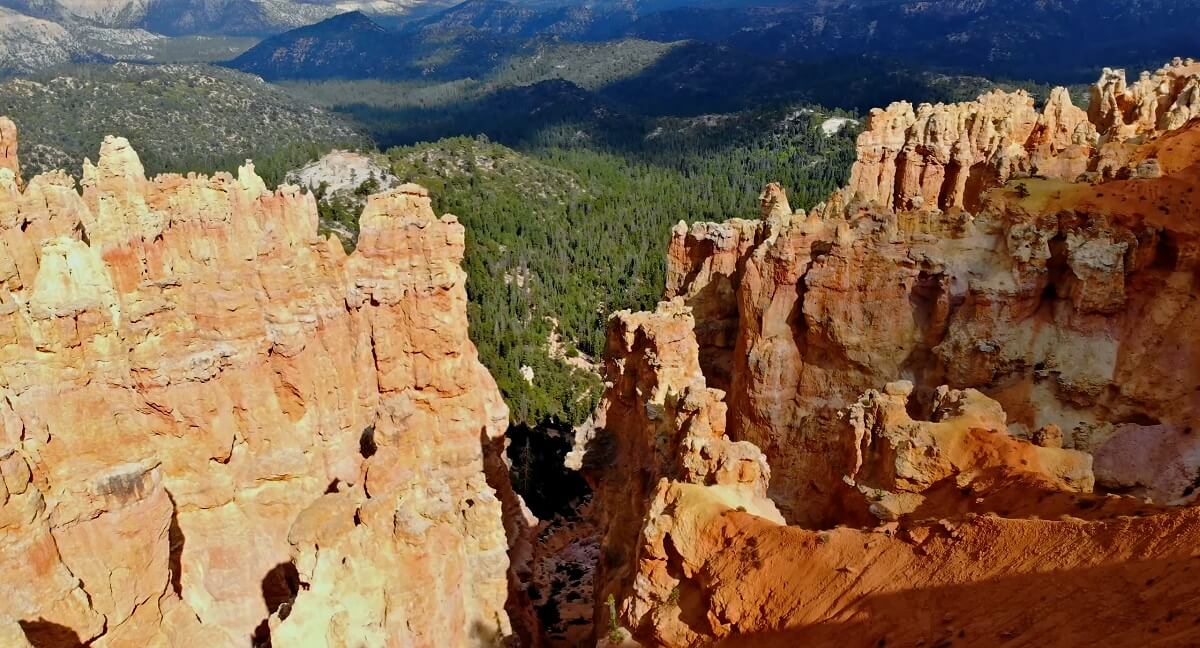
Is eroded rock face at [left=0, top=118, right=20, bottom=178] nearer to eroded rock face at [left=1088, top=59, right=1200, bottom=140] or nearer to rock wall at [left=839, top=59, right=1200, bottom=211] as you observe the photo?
rock wall at [left=839, top=59, right=1200, bottom=211]

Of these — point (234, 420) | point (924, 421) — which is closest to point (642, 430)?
point (924, 421)

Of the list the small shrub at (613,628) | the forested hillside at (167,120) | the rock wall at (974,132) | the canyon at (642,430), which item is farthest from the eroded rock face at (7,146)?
the forested hillside at (167,120)

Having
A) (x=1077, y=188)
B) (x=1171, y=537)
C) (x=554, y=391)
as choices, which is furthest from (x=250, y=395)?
(x=554, y=391)

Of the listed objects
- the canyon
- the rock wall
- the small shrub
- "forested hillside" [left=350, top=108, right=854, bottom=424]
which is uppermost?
the rock wall

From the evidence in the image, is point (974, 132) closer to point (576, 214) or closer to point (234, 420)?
point (234, 420)

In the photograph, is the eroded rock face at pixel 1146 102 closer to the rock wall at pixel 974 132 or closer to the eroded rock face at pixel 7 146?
the rock wall at pixel 974 132

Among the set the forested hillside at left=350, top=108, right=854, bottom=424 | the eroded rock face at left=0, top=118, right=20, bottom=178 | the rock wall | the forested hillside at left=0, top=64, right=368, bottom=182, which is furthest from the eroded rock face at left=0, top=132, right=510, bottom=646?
the forested hillside at left=0, top=64, right=368, bottom=182
